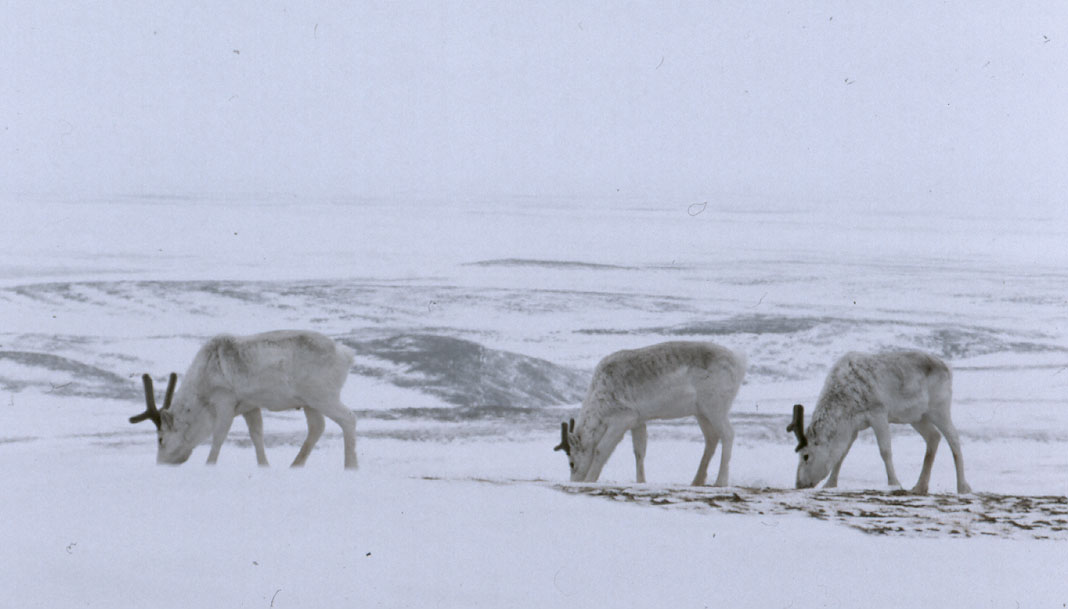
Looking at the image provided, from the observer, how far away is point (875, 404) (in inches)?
515

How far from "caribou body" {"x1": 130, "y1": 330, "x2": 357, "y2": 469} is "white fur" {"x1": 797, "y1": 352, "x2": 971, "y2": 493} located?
4387 mm

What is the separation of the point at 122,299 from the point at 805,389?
975 centimetres

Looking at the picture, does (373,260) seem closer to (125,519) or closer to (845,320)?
(845,320)

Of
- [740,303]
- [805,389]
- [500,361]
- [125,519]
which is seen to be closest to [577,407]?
[500,361]

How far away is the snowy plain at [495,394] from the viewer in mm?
8078

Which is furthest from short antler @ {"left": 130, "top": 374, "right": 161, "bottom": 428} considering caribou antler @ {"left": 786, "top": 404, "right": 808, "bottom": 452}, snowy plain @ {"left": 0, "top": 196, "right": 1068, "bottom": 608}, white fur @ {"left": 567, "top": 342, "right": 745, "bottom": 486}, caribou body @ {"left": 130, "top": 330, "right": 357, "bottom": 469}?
caribou antler @ {"left": 786, "top": 404, "right": 808, "bottom": 452}

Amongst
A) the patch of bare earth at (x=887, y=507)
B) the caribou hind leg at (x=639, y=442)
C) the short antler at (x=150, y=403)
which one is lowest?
the caribou hind leg at (x=639, y=442)

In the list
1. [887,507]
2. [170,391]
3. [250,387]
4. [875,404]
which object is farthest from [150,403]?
[875,404]

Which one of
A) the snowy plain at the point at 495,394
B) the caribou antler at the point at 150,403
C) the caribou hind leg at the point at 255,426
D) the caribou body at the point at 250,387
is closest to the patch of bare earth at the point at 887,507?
the snowy plain at the point at 495,394

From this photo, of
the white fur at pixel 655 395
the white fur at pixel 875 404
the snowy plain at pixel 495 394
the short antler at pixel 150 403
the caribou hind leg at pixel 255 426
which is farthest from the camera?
the white fur at pixel 875 404

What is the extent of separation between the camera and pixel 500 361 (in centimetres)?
1847

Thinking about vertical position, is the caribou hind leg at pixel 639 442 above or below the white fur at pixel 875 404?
below

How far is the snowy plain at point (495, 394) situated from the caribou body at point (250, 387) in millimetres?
568

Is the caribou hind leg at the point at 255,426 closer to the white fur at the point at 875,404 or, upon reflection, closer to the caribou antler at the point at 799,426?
the caribou antler at the point at 799,426
